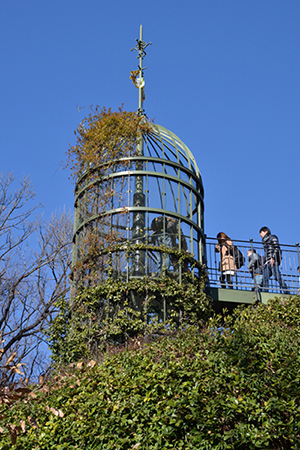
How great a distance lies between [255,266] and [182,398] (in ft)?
23.6

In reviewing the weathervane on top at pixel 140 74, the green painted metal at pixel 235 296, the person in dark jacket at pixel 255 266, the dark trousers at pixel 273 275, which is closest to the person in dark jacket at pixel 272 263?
the dark trousers at pixel 273 275

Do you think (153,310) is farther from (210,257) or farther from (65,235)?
(65,235)

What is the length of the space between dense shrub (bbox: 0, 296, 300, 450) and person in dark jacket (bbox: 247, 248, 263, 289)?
4.93 meters

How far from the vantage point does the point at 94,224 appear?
11.4m

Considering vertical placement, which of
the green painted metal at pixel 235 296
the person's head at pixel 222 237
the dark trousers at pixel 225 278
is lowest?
the green painted metal at pixel 235 296

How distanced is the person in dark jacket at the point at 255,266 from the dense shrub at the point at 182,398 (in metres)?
4.93

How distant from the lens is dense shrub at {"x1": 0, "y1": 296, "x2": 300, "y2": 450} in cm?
568

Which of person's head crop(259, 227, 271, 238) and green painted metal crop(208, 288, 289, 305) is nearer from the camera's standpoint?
green painted metal crop(208, 288, 289, 305)

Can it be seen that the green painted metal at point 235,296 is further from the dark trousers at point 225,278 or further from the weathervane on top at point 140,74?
the weathervane on top at point 140,74

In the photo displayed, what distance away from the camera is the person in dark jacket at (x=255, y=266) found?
1260 cm

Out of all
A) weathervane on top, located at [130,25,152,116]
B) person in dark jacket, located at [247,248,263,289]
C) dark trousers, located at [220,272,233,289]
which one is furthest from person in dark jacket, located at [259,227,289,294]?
weathervane on top, located at [130,25,152,116]

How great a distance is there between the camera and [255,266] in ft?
42.1

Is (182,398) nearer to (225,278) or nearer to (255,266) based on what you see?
(225,278)

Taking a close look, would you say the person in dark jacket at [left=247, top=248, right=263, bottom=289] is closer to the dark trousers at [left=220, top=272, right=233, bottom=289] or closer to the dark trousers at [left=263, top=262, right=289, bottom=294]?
the dark trousers at [left=263, top=262, right=289, bottom=294]
